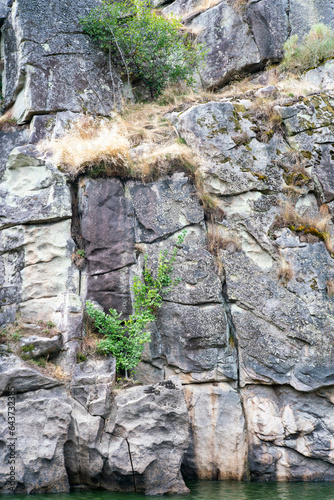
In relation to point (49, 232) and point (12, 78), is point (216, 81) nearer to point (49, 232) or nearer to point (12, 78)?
point (12, 78)

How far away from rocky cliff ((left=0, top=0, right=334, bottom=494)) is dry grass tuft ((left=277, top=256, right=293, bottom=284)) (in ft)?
0.09

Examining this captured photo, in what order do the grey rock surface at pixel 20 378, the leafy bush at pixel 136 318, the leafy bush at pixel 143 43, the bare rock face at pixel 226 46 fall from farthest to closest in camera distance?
the bare rock face at pixel 226 46 → the leafy bush at pixel 143 43 → the leafy bush at pixel 136 318 → the grey rock surface at pixel 20 378

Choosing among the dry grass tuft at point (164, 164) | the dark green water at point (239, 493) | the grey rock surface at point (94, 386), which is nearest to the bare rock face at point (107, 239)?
the dry grass tuft at point (164, 164)

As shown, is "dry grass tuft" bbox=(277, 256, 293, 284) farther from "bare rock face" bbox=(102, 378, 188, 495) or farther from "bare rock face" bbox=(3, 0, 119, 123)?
"bare rock face" bbox=(3, 0, 119, 123)

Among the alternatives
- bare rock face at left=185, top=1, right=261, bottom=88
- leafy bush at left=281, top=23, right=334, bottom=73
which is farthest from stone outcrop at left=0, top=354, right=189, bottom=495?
bare rock face at left=185, top=1, right=261, bottom=88

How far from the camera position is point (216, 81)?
43.8ft

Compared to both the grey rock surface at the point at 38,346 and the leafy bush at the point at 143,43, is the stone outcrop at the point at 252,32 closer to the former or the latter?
the leafy bush at the point at 143,43

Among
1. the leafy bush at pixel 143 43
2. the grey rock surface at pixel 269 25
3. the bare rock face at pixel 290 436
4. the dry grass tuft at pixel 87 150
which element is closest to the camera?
the bare rock face at pixel 290 436

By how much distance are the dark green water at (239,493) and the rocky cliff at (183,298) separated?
292 millimetres

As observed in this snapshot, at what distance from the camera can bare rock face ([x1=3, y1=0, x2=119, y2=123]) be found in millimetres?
11305

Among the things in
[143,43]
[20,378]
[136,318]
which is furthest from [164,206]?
[143,43]

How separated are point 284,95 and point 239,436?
307 inches

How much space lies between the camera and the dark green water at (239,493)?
6742mm

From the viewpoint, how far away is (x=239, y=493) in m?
7.13
